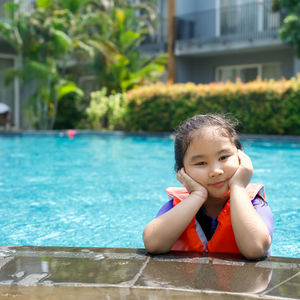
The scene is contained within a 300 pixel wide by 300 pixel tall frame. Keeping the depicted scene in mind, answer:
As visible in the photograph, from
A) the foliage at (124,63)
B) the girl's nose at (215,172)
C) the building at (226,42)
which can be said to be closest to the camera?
the girl's nose at (215,172)

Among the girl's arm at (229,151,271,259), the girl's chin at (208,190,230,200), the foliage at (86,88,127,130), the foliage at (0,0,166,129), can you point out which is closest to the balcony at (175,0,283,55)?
the foliage at (0,0,166,129)

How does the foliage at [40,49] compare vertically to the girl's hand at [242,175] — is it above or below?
above

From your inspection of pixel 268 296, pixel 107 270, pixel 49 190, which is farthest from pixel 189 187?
pixel 49 190

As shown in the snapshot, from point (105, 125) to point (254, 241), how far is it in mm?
14807

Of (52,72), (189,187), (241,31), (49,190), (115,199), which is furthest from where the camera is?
(241,31)

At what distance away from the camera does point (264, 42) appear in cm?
1638

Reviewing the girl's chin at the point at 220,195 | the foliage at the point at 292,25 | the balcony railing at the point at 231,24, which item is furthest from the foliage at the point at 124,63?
the girl's chin at the point at 220,195

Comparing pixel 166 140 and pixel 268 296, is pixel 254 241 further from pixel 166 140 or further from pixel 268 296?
pixel 166 140

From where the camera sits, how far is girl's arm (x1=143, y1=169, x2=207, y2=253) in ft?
6.27

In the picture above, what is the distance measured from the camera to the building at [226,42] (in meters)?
17.0

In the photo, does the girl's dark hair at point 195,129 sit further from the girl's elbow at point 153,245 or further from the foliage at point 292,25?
the foliage at point 292,25

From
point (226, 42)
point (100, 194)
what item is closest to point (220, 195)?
point (100, 194)

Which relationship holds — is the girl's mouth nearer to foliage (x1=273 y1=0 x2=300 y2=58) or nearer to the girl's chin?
the girl's chin

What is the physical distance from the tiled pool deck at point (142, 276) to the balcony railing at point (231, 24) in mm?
15793
